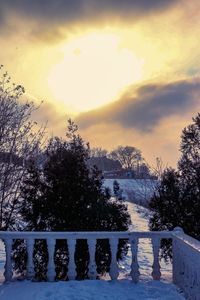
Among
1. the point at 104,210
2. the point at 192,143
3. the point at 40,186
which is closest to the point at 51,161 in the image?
the point at 40,186

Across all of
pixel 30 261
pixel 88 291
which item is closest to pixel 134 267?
pixel 88 291

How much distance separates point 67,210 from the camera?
7.40 m

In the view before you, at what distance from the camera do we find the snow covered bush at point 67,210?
731 centimetres

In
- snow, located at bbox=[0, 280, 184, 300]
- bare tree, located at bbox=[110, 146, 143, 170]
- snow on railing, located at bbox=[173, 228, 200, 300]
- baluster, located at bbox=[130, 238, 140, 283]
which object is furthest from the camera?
bare tree, located at bbox=[110, 146, 143, 170]

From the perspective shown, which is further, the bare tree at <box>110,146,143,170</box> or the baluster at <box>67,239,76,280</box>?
the bare tree at <box>110,146,143,170</box>

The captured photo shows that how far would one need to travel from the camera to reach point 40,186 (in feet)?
24.7

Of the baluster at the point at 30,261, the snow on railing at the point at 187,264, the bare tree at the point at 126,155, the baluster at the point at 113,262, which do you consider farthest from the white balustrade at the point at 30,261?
the bare tree at the point at 126,155

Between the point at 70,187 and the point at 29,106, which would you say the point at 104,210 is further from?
the point at 29,106

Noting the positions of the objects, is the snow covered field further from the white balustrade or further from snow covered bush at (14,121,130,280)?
snow covered bush at (14,121,130,280)

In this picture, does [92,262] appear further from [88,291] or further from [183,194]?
[183,194]

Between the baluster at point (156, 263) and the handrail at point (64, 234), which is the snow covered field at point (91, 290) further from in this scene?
the handrail at point (64, 234)

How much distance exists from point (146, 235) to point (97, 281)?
1021mm

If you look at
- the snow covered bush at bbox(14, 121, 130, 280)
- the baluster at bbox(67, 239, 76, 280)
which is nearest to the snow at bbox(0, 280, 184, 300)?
the baluster at bbox(67, 239, 76, 280)

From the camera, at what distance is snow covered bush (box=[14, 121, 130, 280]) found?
288 inches
